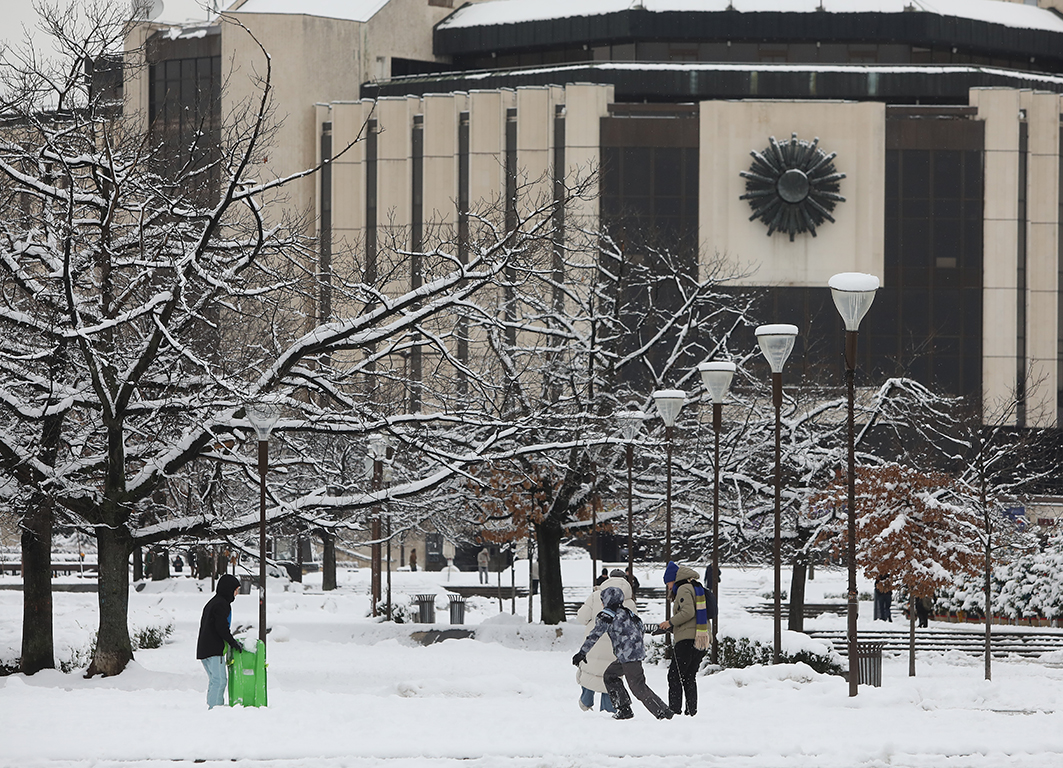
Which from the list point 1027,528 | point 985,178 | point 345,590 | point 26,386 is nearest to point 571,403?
point 26,386

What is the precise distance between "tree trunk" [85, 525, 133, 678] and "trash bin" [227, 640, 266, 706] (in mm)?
4597

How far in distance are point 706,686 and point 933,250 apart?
47.0 m

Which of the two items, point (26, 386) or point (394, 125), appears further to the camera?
point (394, 125)

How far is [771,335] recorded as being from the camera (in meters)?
19.0

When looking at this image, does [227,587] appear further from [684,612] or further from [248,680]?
[684,612]

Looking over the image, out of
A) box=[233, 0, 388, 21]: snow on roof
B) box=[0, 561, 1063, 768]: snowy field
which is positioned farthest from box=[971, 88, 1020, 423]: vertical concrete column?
box=[0, 561, 1063, 768]: snowy field

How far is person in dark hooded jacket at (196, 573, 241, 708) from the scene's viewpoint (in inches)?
619

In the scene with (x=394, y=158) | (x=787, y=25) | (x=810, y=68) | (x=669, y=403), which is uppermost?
(x=787, y=25)

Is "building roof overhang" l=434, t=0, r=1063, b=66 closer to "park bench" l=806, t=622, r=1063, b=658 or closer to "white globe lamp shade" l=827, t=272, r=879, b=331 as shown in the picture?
"park bench" l=806, t=622, r=1063, b=658

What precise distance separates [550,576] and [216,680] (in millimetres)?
15734

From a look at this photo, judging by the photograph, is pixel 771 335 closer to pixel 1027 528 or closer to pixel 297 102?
pixel 1027 528

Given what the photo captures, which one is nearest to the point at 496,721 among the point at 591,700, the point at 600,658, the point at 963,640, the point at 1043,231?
the point at 600,658

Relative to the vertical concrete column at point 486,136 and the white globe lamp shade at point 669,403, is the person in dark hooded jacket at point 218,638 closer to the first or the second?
the white globe lamp shade at point 669,403

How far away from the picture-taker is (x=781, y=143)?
61.2m
